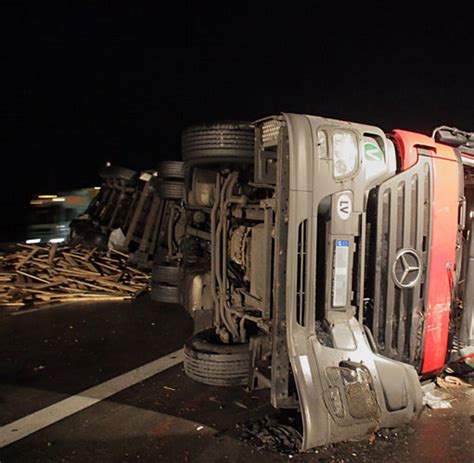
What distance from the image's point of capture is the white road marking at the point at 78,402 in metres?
3.62

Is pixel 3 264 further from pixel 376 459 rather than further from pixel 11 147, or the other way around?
pixel 11 147

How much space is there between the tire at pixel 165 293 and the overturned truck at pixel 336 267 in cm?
275

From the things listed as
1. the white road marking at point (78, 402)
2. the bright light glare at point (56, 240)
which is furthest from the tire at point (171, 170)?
the bright light glare at point (56, 240)

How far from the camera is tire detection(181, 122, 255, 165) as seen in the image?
5.04 meters

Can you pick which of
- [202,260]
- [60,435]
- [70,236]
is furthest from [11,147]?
[60,435]

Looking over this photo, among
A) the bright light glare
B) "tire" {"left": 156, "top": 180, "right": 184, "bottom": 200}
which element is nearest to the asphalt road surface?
A: "tire" {"left": 156, "top": 180, "right": 184, "bottom": 200}

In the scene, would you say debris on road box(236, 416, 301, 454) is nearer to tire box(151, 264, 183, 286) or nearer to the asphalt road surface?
the asphalt road surface

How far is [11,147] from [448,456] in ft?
134

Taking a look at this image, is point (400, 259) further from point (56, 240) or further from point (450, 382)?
point (56, 240)

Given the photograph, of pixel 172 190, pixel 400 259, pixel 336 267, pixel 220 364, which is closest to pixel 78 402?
pixel 220 364

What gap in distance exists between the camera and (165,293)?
25.9 feet

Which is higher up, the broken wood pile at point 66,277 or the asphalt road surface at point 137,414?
the asphalt road surface at point 137,414

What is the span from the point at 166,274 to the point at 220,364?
350 centimetres

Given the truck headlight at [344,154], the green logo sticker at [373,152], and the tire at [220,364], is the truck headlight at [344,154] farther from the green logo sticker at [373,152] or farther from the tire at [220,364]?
the tire at [220,364]
